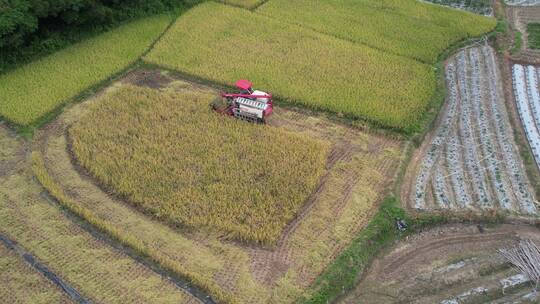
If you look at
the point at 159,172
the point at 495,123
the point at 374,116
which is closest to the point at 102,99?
the point at 159,172

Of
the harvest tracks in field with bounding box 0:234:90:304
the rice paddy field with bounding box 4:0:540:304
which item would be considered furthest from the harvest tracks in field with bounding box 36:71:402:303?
the harvest tracks in field with bounding box 0:234:90:304

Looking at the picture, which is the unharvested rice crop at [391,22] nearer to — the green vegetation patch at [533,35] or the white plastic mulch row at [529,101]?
the green vegetation patch at [533,35]

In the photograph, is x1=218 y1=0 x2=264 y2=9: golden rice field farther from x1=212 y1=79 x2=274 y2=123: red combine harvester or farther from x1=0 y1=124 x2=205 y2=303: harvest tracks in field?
x1=0 y1=124 x2=205 y2=303: harvest tracks in field

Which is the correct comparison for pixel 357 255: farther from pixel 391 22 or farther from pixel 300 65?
pixel 391 22

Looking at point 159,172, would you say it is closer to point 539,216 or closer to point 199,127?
point 199,127

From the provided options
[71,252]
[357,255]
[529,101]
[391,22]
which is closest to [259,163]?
[357,255]
